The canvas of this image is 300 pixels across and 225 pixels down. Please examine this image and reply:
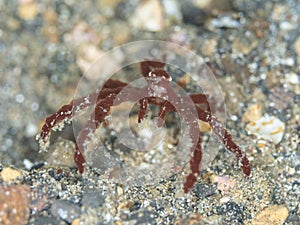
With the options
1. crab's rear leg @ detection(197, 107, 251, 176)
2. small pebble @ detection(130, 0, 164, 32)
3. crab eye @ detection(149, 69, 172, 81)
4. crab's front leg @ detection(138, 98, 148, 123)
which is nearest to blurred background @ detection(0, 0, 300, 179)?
small pebble @ detection(130, 0, 164, 32)

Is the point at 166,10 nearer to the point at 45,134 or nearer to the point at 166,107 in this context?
the point at 166,107

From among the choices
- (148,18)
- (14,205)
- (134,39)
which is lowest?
(14,205)

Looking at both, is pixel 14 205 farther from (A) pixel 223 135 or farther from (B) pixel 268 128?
(B) pixel 268 128

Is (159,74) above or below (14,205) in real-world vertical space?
above

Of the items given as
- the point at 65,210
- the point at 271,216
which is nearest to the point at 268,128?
the point at 271,216

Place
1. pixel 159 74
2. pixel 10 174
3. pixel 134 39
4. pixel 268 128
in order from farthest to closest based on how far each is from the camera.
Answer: pixel 134 39, pixel 268 128, pixel 159 74, pixel 10 174

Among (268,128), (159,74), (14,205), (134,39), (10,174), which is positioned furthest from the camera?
(134,39)

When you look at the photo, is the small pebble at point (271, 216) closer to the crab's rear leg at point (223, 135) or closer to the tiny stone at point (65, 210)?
the crab's rear leg at point (223, 135)

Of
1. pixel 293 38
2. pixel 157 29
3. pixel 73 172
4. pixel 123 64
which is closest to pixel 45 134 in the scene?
pixel 73 172

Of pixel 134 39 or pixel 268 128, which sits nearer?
pixel 268 128
